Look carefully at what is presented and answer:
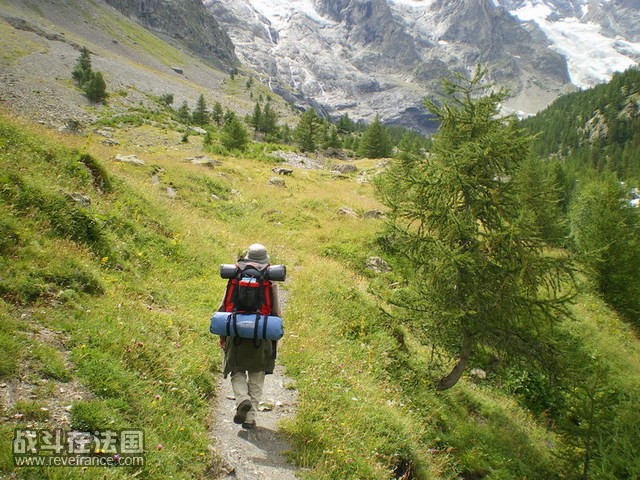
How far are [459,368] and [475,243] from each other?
12.4 ft

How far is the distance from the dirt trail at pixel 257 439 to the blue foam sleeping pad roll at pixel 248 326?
65.8 inches

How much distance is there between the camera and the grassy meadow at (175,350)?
16.9 ft

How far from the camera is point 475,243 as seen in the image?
926cm

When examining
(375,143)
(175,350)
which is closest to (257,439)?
(175,350)

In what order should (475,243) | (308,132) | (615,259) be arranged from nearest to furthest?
1. (475,243)
2. (615,259)
3. (308,132)

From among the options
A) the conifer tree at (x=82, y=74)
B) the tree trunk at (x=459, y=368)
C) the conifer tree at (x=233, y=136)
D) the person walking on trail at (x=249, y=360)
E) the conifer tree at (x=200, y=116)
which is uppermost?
the conifer tree at (x=82, y=74)

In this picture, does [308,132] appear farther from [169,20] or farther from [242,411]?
[169,20]

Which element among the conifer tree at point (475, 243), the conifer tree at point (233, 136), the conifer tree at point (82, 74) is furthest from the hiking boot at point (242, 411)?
the conifer tree at point (82, 74)

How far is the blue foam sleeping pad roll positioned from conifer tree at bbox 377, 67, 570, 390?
4771mm

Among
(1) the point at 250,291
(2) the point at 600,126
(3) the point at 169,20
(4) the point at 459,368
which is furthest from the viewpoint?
(3) the point at 169,20

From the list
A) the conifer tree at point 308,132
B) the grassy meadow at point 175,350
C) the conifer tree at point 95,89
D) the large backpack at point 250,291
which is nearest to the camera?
the grassy meadow at point 175,350

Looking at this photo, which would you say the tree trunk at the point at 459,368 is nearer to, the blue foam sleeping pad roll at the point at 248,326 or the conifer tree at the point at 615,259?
the blue foam sleeping pad roll at the point at 248,326

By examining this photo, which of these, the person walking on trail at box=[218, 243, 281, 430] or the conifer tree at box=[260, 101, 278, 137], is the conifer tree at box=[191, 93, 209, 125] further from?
the person walking on trail at box=[218, 243, 281, 430]

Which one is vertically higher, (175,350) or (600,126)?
(600,126)
